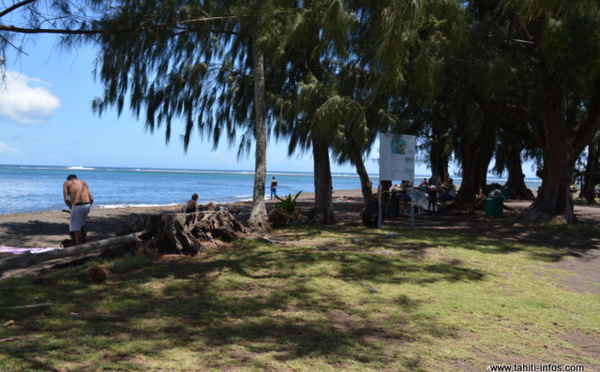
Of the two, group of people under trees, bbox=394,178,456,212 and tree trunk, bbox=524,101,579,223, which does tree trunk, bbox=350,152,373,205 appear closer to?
group of people under trees, bbox=394,178,456,212

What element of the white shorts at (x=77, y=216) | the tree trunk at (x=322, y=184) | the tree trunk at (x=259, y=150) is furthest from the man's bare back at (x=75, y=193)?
the tree trunk at (x=322, y=184)

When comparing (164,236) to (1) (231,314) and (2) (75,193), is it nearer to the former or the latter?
(2) (75,193)

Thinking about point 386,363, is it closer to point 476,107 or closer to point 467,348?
point 467,348

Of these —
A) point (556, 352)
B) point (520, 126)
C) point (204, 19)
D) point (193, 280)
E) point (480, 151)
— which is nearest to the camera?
point (556, 352)

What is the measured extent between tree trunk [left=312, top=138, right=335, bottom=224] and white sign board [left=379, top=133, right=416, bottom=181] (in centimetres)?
195

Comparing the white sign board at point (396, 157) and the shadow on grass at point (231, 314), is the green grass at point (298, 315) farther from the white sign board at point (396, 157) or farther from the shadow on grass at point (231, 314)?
the white sign board at point (396, 157)

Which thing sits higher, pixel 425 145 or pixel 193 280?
pixel 425 145

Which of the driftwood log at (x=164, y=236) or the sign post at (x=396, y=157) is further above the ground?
the sign post at (x=396, y=157)

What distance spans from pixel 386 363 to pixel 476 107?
1199 cm

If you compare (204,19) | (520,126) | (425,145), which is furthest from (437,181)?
(204,19)

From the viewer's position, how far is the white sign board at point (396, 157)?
1163cm

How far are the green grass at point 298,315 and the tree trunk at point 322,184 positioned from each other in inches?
187

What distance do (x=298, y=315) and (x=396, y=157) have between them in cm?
731

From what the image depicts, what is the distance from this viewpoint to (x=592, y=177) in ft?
91.9
